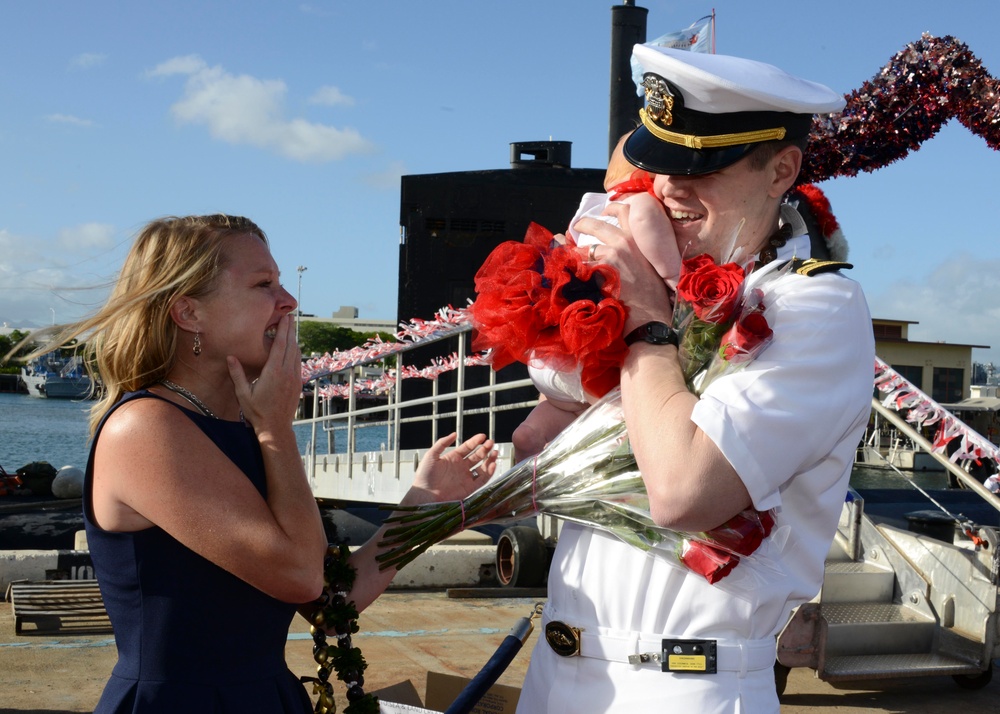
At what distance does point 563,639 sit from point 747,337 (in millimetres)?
665

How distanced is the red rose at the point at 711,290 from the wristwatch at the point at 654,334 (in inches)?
2.2

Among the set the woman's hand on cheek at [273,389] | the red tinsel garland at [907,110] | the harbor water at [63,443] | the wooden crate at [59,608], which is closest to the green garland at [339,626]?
the woman's hand on cheek at [273,389]

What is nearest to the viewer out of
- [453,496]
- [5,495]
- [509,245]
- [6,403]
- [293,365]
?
[509,245]

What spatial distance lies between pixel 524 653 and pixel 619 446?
3986 mm

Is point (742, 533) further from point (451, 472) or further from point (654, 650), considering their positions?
point (451, 472)

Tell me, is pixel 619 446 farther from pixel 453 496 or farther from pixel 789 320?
pixel 453 496

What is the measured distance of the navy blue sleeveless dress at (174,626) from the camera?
1.78 meters

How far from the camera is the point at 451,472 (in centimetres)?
225

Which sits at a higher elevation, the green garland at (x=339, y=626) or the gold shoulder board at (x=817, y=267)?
the gold shoulder board at (x=817, y=267)

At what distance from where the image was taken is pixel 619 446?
174 cm

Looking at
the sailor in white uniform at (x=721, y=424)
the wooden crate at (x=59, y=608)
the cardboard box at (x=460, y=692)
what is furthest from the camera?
the wooden crate at (x=59, y=608)

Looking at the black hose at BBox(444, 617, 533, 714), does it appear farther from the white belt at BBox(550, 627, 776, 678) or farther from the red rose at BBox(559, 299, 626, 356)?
the red rose at BBox(559, 299, 626, 356)

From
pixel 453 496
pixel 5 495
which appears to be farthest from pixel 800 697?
pixel 5 495

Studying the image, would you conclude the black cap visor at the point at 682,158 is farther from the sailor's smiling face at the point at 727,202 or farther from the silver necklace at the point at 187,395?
the silver necklace at the point at 187,395
